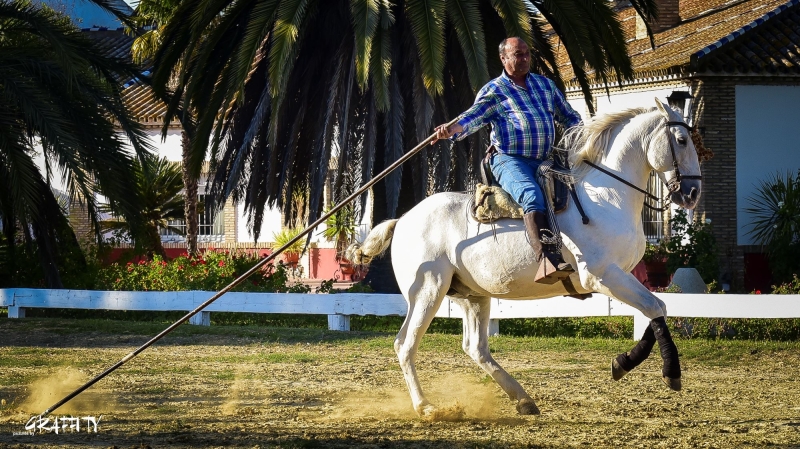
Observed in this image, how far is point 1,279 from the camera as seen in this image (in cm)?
2092

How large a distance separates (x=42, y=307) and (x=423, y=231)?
11971mm

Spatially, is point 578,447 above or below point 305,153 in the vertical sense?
below

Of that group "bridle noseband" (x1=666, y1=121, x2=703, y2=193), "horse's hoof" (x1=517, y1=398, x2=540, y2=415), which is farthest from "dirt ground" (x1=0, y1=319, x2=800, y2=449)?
"bridle noseband" (x1=666, y1=121, x2=703, y2=193)

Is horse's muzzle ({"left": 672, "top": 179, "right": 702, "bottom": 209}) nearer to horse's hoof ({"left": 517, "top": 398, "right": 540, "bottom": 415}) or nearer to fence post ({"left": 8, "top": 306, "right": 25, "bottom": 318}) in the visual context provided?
horse's hoof ({"left": 517, "top": 398, "right": 540, "bottom": 415})

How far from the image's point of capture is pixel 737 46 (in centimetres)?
2298

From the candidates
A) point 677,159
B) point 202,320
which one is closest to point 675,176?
point 677,159

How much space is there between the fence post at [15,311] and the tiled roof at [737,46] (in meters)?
12.6

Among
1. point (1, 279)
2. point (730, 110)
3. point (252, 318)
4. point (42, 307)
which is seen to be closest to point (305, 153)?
point (252, 318)

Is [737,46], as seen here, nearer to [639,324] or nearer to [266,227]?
[639,324]

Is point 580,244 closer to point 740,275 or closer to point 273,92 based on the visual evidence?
point 273,92

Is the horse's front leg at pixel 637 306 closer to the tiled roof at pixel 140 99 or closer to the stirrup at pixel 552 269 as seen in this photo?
the stirrup at pixel 552 269

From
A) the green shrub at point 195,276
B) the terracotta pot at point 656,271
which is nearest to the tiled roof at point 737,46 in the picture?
the terracotta pot at point 656,271

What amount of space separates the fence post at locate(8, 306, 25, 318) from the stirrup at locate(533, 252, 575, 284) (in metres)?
13.4

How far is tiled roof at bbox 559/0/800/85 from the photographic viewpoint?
22547 millimetres
